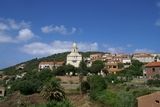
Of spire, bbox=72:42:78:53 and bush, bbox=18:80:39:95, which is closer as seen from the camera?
bush, bbox=18:80:39:95

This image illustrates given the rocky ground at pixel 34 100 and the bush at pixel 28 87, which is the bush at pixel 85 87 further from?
the bush at pixel 28 87

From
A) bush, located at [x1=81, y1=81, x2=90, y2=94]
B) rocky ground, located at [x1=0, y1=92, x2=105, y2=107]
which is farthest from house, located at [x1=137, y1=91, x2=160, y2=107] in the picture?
bush, located at [x1=81, y1=81, x2=90, y2=94]

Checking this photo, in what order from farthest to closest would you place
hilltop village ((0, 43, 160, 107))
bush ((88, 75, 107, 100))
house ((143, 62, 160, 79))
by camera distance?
house ((143, 62, 160, 79))
bush ((88, 75, 107, 100))
hilltop village ((0, 43, 160, 107))

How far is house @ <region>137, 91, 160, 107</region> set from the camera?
4575 centimetres

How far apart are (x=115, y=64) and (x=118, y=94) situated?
7478 cm

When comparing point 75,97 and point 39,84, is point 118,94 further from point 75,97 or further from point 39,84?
point 39,84

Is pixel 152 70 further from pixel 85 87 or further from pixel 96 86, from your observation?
pixel 96 86

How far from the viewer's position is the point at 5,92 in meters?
103

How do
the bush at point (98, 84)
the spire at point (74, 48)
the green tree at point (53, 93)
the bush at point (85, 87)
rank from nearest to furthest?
the green tree at point (53, 93) → the bush at point (98, 84) → the bush at point (85, 87) → the spire at point (74, 48)

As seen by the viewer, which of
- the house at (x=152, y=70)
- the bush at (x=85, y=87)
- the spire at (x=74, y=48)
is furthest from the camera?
the spire at (x=74, y=48)

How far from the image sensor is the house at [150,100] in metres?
45.8

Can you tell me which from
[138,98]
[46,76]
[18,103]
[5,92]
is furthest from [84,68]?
[138,98]

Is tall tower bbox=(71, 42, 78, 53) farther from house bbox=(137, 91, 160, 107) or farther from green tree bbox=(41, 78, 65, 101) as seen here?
house bbox=(137, 91, 160, 107)

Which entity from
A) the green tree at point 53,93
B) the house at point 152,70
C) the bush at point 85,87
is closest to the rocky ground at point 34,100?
the bush at point 85,87
